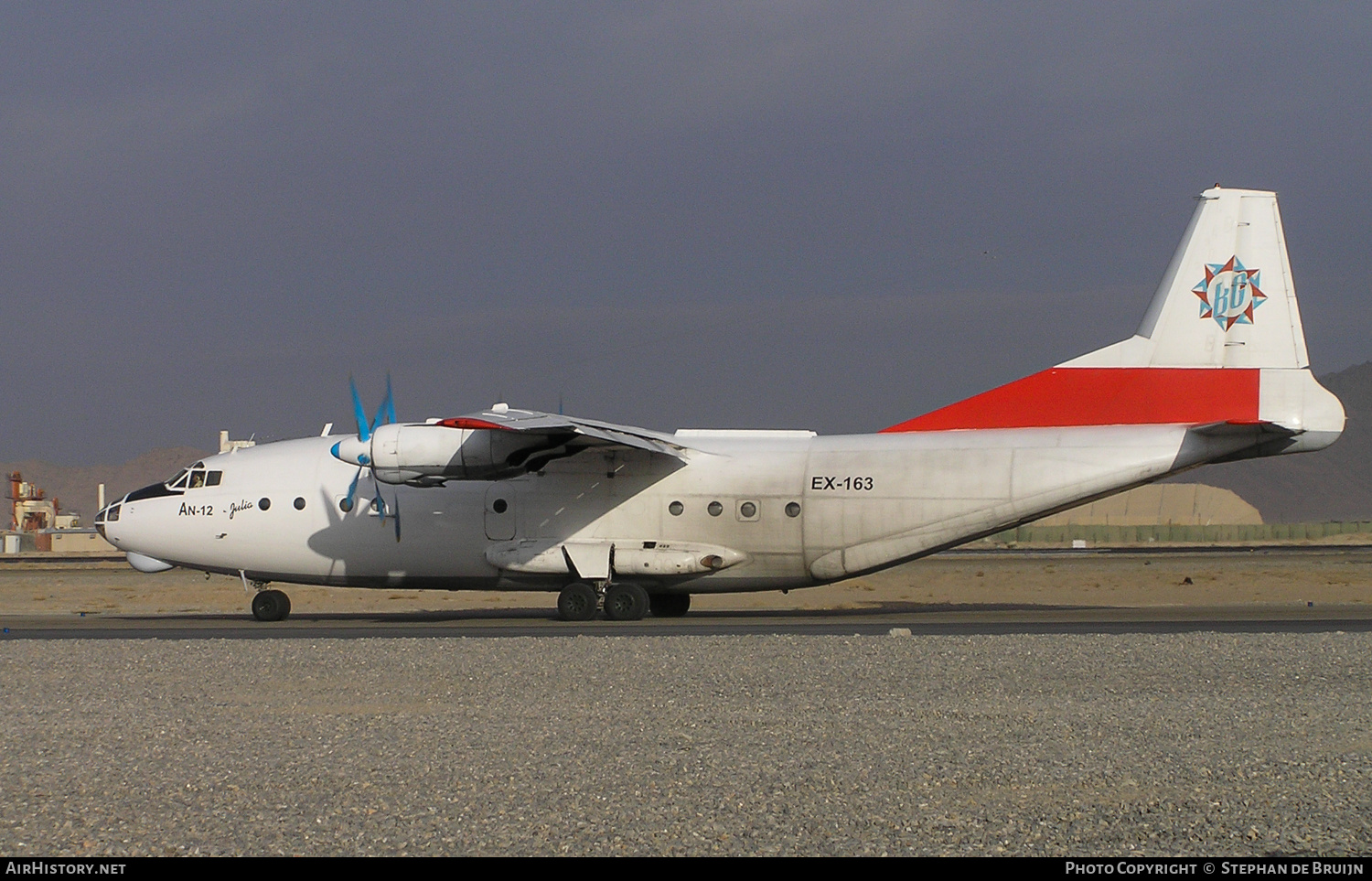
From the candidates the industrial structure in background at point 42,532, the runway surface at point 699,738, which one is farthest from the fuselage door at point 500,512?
the industrial structure in background at point 42,532

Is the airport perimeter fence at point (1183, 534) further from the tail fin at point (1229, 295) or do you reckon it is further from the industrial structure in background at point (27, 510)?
the industrial structure in background at point (27, 510)

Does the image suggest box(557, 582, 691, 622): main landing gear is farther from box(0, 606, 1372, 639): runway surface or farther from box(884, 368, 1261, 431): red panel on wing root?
box(884, 368, 1261, 431): red panel on wing root

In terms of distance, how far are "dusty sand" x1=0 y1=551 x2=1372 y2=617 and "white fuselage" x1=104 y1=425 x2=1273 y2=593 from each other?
414cm

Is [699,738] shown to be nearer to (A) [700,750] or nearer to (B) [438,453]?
(A) [700,750]

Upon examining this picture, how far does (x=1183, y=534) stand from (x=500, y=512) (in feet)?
249

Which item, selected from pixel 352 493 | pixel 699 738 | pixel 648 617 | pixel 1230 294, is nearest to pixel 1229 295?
pixel 1230 294

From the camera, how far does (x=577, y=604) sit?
23.4m

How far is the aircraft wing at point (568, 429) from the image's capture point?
21.3 metres

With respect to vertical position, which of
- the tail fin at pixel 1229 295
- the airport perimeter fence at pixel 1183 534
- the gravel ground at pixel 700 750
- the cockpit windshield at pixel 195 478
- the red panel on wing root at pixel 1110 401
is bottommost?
the gravel ground at pixel 700 750

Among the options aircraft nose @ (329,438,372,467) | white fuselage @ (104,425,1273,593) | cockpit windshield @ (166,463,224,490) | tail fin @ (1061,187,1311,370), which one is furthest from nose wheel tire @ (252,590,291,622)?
tail fin @ (1061,187,1311,370)

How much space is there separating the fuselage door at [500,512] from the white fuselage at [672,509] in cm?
2

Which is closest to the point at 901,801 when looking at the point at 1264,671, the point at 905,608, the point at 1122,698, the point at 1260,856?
the point at 1260,856

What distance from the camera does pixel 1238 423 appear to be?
20859 millimetres

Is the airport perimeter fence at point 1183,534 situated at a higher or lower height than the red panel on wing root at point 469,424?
lower
